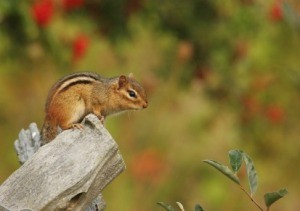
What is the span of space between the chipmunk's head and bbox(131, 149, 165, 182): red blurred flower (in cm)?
301

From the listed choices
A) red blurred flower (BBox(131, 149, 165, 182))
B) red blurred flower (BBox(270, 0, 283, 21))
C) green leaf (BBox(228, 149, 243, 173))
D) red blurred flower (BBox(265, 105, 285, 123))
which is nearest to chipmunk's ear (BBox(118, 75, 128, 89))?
green leaf (BBox(228, 149, 243, 173))

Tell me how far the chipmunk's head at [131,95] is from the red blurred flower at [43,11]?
2.06m

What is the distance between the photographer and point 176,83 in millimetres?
7668

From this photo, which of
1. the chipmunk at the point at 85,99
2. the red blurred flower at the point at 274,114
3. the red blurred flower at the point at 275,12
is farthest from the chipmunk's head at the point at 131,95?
the red blurred flower at the point at 274,114

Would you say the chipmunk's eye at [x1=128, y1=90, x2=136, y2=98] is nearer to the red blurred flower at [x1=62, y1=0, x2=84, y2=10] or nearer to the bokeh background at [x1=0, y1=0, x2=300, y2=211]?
the bokeh background at [x1=0, y1=0, x2=300, y2=211]

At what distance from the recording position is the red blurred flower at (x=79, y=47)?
662 centimetres

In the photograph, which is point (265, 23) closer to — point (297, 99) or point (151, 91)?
point (151, 91)

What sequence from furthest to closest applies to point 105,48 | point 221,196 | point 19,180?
point 105,48 < point 221,196 < point 19,180

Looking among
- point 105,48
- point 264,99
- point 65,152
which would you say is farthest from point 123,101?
point 105,48

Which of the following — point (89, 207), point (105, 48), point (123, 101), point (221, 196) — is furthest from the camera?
point (105, 48)

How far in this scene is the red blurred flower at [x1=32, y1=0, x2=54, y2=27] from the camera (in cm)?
636

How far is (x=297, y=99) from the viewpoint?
876cm

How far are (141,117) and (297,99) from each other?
1464 mm

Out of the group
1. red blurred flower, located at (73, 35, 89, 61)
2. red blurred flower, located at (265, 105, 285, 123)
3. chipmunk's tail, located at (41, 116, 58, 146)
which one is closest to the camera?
chipmunk's tail, located at (41, 116, 58, 146)
